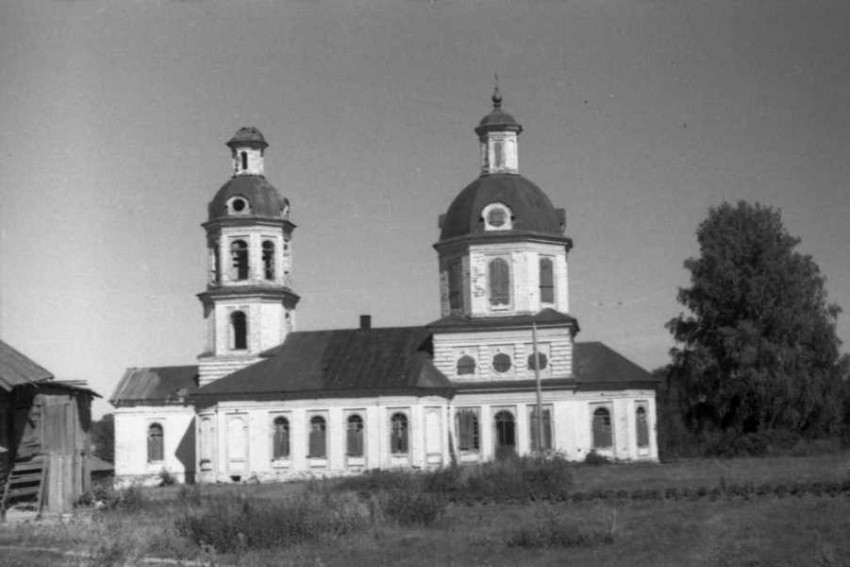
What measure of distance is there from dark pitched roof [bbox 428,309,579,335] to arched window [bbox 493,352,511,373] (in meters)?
1.20

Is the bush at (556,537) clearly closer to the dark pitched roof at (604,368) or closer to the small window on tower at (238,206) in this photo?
the dark pitched roof at (604,368)

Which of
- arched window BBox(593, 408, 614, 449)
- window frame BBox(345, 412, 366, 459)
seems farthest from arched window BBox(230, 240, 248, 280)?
arched window BBox(593, 408, 614, 449)

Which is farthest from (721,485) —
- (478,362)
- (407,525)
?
(478,362)

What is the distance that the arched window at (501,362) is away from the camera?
153 ft

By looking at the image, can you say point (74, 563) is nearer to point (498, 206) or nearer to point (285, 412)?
point (285, 412)

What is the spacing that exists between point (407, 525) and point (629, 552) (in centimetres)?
581

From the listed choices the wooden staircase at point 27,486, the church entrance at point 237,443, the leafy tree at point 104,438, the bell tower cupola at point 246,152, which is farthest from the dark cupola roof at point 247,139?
the leafy tree at point 104,438

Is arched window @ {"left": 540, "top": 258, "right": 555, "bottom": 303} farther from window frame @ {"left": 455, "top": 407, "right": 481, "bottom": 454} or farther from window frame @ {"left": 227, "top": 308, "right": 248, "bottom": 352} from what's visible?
window frame @ {"left": 227, "top": 308, "right": 248, "bottom": 352}

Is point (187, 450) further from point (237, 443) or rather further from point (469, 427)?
point (469, 427)

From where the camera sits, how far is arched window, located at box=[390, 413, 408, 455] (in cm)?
4556

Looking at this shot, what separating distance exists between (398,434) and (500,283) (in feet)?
24.6

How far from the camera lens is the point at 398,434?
150 feet

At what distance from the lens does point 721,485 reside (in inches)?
1046

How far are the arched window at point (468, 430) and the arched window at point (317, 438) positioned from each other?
18.1 ft
